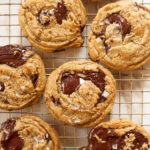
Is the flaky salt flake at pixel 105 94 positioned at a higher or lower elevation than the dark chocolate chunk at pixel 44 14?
lower

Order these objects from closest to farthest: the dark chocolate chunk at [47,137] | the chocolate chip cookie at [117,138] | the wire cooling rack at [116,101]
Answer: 1. the chocolate chip cookie at [117,138]
2. the dark chocolate chunk at [47,137]
3. the wire cooling rack at [116,101]

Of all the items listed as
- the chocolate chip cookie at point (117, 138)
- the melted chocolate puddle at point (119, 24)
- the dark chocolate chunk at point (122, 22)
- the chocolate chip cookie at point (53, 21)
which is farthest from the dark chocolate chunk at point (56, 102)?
the dark chocolate chunk at point (122, 22)

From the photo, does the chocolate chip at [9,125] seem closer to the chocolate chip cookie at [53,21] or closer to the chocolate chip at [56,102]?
the chocolate chip at [56,102]

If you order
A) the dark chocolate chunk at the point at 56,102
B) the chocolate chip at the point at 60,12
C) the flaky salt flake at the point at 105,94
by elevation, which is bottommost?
the dark chocolate chunk at the point at 56,102

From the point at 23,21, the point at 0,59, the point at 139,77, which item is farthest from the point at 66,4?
the point at 139,77

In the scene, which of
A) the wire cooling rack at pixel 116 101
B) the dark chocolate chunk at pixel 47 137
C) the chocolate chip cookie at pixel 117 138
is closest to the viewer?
the chocolate chip cookie at pixel 117 138

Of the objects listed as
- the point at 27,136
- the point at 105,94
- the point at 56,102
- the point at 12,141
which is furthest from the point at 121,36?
the point at 12,141

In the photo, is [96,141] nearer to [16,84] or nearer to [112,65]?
[112,65]

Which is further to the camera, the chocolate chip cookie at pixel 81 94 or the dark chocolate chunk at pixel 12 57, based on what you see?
the dark chocolate chunk at pixel 12 57
